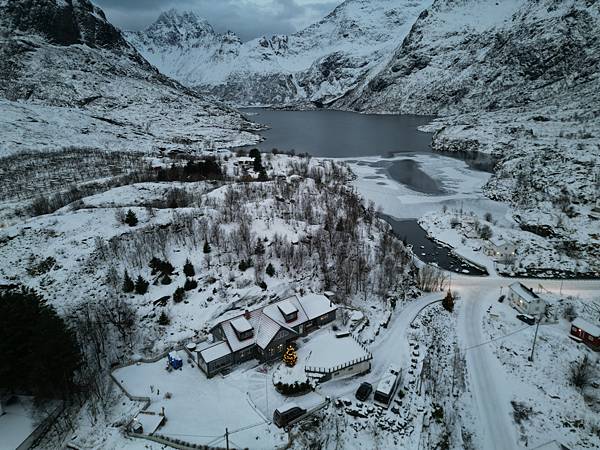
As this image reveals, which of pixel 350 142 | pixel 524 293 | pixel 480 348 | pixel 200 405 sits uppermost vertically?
pixel 350 142

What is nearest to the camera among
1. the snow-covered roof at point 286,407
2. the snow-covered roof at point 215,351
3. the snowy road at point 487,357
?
the snow-covered roof at point 286,407

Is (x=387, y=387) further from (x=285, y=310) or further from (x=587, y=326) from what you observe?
(x=587, y=326)

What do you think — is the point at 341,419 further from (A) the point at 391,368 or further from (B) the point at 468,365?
(B) the point at 468,365

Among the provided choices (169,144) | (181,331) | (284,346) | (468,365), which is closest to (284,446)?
(284,346)

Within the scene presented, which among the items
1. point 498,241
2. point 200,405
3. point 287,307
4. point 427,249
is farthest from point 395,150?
point 200,405

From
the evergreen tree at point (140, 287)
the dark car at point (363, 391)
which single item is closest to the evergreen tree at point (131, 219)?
the evergreen tree at point (140, 287)

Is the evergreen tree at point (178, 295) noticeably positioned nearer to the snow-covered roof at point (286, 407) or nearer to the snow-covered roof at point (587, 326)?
the snow-covered roof at point (286, 407)
